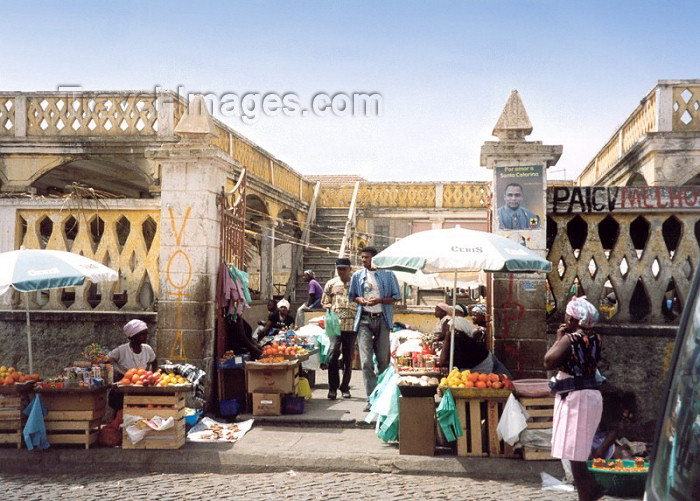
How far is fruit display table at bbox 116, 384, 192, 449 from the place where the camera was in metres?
6.94

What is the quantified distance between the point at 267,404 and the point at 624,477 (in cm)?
416

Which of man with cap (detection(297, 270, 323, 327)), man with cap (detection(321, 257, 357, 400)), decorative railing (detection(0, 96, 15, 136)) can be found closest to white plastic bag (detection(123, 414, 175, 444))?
man with cap (detection(321, 257, 357, 400))

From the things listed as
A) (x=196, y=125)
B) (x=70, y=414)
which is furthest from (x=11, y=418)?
(x=196, y=125)

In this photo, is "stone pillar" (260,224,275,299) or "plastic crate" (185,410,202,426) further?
"stone pillar" (260,224,275,299)

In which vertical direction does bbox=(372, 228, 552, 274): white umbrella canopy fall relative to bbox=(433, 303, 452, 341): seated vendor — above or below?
above

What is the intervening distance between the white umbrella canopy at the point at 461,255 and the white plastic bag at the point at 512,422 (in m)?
0.77

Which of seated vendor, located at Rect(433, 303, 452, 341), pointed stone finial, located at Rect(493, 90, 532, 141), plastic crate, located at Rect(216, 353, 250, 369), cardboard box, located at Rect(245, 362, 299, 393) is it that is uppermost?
pointed stone finial, located at Rect(493, 90, 532, 141)

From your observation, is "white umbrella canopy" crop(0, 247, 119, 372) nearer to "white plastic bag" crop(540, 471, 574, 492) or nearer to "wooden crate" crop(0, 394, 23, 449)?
"wooden crate" crop(0, 394, 23, 449)

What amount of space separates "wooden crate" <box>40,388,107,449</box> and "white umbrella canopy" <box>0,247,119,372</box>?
3.63 ft

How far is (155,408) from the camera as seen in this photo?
7000 mm

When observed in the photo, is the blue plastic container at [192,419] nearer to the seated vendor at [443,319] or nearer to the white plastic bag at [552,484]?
the seated vendor at [443,319]

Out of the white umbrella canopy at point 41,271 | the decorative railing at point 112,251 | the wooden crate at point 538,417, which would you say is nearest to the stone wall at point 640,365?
the wooden crate at point 538,417

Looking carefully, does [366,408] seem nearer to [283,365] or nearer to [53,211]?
[283,365]

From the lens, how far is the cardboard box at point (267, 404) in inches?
326
